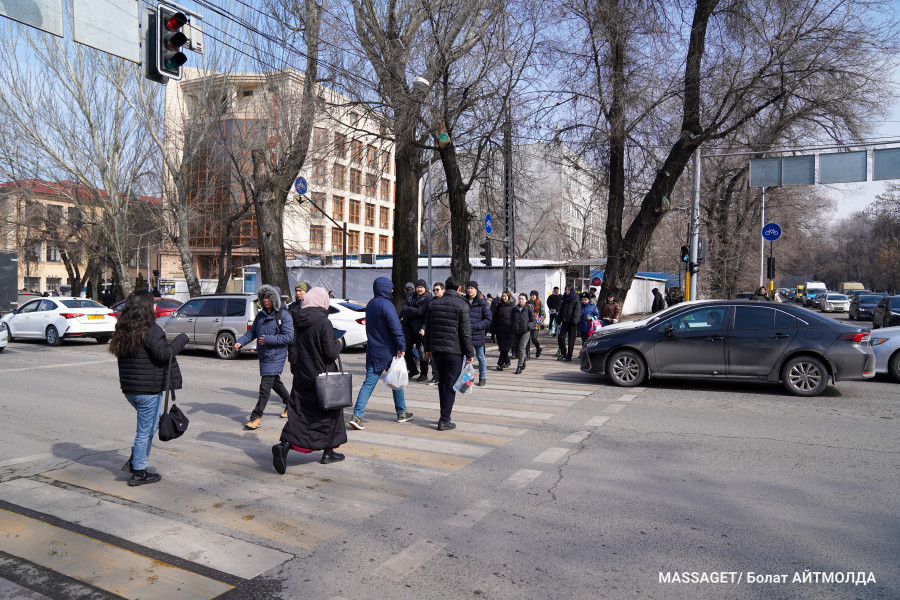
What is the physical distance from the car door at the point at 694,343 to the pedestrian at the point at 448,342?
4.71 meters

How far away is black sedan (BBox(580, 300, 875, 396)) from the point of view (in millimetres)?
10312

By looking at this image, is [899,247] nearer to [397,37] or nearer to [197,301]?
[397,37]

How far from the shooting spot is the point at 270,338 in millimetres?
7934

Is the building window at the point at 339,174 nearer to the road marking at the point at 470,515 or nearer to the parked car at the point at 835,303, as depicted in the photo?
the road marking at the point at 470,515

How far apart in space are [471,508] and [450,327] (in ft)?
10.6

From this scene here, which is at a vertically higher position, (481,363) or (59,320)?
(59,320)

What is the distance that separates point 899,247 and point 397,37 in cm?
5801

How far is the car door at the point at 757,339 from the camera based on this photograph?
1054 cm

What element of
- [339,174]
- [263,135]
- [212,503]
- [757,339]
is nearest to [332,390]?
[212,503]

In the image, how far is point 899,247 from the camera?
5756cm

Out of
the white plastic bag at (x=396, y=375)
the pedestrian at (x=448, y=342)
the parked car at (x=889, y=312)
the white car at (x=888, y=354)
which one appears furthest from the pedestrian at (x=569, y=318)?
the parked car at (x=889, y=312)

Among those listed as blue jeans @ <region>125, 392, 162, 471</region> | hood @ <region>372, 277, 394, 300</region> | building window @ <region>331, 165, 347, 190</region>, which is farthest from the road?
building window @ <region>331, 165, 347, 190</region>

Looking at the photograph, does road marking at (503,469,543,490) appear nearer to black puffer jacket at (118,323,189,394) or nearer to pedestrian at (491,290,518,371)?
black puffer jacket at (118,323,189,394)

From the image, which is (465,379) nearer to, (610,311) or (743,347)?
(743,347)
